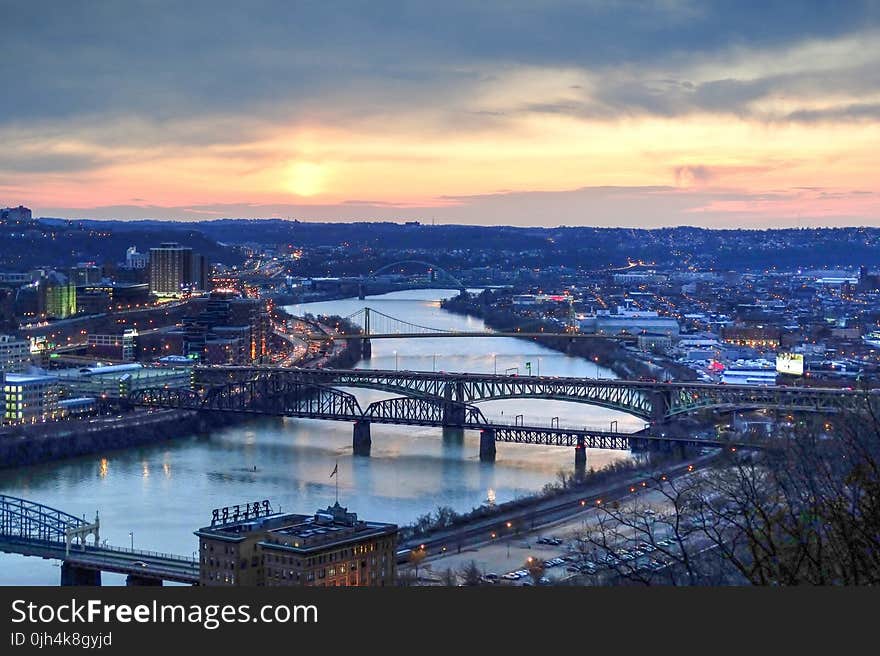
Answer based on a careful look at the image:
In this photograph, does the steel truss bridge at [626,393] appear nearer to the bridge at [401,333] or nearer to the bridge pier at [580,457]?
the bridge pier at [580,457]

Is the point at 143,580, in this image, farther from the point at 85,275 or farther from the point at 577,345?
the point at 85,275

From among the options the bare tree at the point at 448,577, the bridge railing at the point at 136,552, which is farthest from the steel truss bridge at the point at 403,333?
the bare tree at the point at 448,577

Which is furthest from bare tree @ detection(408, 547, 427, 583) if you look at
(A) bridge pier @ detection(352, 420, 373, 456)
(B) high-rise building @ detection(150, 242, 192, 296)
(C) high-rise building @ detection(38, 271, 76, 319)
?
(B) high-rise building @ detection(150, 242, 192, 296)

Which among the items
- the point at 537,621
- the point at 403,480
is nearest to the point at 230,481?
the point at 403,480

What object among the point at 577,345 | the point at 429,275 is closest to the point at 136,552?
the point at 577,345

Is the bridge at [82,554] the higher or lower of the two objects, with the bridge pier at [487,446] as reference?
higher

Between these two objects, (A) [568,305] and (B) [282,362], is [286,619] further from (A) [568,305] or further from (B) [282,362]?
(A) [568,305]
